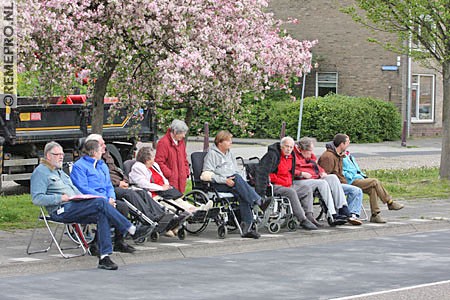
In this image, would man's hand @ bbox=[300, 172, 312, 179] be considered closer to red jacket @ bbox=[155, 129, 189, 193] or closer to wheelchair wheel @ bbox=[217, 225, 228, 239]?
red jacket @ bbox=[155, 129, 189, 193]

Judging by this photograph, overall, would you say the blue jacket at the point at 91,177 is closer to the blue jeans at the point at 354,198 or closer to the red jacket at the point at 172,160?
the red jacket at the point at 172,160

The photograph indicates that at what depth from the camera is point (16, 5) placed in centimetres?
1366

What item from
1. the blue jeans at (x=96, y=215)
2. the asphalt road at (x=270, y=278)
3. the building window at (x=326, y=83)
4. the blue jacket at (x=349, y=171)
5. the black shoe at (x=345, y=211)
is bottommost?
the asphalt road at (x=270, y=278)

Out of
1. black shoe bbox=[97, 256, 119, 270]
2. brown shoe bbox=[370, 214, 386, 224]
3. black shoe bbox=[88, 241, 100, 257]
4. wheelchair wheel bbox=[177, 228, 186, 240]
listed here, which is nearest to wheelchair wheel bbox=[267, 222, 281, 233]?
wheelchair wheel bbox=[177, 228, 186, 240]

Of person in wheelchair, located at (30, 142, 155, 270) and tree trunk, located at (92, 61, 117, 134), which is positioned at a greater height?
tree trunk, located at (92, 61, 117, 134)

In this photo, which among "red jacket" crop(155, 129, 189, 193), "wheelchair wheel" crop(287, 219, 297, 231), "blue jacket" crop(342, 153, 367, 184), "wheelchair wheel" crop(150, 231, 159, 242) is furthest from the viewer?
"blue jacket" crop(342, 153, 367, 184)

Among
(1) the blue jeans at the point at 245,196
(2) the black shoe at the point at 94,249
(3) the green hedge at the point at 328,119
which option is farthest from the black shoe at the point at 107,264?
(3) the green hedge at the point at 328,119

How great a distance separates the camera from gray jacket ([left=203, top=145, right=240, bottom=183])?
13570 mm

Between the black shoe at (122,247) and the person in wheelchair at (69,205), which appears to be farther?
the black shoe at (122,247)

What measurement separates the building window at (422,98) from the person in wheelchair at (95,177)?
3173 cm

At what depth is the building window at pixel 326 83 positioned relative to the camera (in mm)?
42719

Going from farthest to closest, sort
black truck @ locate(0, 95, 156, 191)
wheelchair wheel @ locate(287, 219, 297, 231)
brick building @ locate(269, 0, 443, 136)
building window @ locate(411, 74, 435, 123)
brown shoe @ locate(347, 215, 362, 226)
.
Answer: building window @ locate(411, 74, 435, 123) → brick building @ locate(269, 0, 443, 136) → black truck @ locate(0, 95, 156, 191) → brown shoe @ locate(347, 215, 362, 226) → wheelchair wheel @ locate(287, 219, 297, 231)

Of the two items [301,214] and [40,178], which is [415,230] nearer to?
[301,214]

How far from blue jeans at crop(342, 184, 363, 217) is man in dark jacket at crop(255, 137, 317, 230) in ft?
2.43
